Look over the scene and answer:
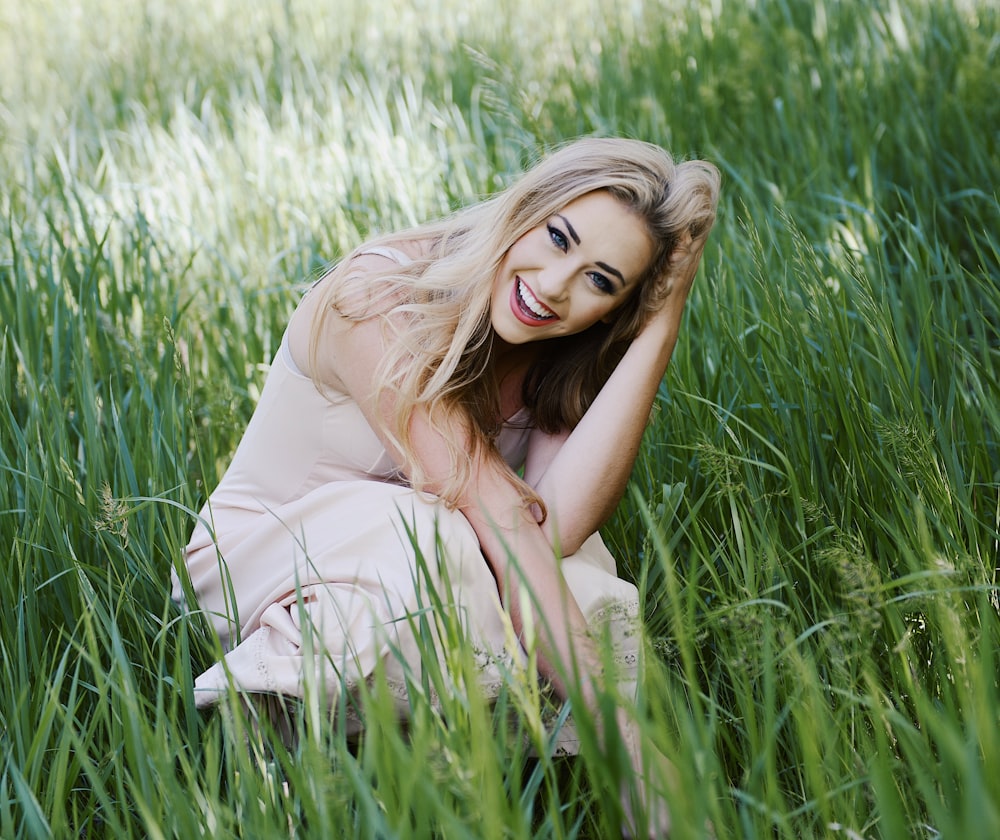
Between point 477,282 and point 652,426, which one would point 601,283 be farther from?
point 652,426

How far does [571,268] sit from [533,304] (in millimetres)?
88

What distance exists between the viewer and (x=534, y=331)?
188 cm

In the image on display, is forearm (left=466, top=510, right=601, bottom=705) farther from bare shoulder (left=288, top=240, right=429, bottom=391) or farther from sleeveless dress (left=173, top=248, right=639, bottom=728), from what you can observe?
bare shoulder (left=288, top=240, right=429, bottom=391)

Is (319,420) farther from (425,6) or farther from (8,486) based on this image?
(425,6)

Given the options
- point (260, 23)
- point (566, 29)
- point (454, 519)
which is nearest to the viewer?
point (454, 519)

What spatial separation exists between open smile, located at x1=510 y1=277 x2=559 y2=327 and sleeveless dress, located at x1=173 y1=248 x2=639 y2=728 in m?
0.26

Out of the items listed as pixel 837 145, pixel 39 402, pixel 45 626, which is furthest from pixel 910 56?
pixel 45 626

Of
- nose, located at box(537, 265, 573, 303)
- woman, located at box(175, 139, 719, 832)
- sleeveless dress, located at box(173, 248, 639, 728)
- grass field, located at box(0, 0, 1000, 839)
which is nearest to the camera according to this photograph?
grass field, located at box(0, 0, 1000, 839)

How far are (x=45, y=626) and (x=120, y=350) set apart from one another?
942 mm

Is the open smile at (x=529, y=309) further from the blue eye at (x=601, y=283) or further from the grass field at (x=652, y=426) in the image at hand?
the grass field at (x=652, y=426)

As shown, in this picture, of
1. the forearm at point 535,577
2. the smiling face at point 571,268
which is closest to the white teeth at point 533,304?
the smiling face at point 571,268

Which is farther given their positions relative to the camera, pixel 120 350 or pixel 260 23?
pixel 260 23

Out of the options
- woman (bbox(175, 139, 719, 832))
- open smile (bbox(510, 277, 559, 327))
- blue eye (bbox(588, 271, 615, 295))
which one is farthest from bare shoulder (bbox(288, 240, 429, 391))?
blue eye (bbox(588, 271, 615, 295))

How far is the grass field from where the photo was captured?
1.20 m
